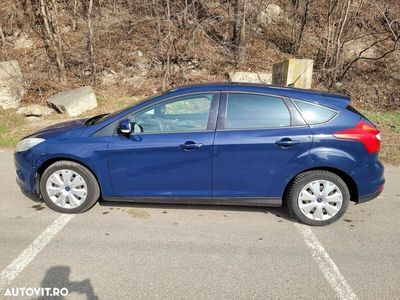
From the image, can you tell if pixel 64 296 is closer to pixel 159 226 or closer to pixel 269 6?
pixel 159 226

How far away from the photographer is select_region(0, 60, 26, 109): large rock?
33.9 feet

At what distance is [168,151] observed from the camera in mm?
3893

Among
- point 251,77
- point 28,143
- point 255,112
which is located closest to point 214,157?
point 255,112

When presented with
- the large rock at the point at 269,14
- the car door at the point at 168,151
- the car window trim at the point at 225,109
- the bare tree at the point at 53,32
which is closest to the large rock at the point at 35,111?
the bare tree at the point at 53,32

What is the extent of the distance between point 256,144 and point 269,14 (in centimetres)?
1184

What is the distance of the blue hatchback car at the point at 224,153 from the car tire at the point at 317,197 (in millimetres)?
11

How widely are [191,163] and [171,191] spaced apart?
421 millimetres

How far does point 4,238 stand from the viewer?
366cm

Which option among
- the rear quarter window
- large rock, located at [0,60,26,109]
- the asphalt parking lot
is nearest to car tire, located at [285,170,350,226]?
the asphalt parking lot

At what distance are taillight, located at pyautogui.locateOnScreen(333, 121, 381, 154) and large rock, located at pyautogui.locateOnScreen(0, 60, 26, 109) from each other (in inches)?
382

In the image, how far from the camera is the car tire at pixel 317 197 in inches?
154

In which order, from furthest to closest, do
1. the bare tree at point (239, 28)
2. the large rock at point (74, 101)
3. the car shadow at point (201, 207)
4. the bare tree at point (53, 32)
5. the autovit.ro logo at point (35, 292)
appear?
the bare tree at point (239, 28) < the bare tree at point (53, 32) < the large rock at point (74, 101) < the car shadow at point (201, 207) < the autovit.ro logo at point (35, 292)

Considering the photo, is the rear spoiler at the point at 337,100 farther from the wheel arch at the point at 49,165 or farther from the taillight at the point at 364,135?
the wheel arch at the point at 49,165

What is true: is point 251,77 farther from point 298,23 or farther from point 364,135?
point 364,135
